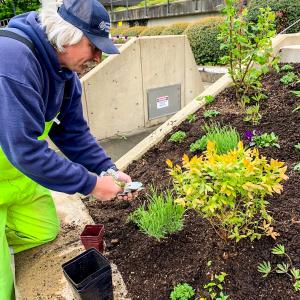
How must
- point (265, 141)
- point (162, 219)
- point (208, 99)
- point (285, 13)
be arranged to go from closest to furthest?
1. point (162, 219)
2. point (265, 141)
3. point (208, 99)
4. point (285, 13)

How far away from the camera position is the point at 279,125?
3.45 meters

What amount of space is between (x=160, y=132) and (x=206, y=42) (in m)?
7.16

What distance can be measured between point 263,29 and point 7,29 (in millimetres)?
2843

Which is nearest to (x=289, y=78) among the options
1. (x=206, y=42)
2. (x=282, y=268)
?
(x=282, y=268)

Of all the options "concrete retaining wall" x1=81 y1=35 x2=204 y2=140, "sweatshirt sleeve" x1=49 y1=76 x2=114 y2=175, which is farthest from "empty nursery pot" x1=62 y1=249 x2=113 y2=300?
"concrete retaining wall" x1=81 y1=35 x2=204 y2=140

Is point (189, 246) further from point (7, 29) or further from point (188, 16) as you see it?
point (188, 16)

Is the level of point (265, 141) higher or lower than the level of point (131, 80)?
higher

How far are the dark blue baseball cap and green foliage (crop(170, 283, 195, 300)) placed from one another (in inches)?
54.4

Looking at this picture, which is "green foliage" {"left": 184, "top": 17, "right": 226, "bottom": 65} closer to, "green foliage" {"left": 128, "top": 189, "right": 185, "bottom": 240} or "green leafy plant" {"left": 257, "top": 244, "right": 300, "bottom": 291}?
"green foliage" {"left": 128, "top": 189, "right": 185, "bottom": 240}

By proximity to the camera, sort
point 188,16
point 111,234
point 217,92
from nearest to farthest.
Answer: point 111,234 < point 217,92 < point 188,16

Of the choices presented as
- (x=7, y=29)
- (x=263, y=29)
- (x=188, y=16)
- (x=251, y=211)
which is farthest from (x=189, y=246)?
(x=188, y=16)

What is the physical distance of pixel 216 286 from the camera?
6.34ft

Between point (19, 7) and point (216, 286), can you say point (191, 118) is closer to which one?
point (216, 286)

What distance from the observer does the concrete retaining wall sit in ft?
18.1
